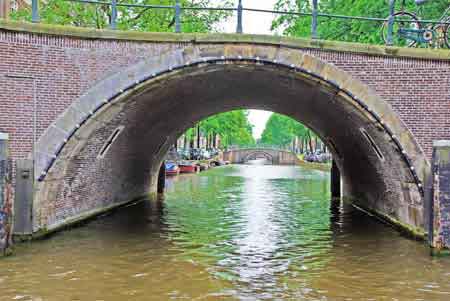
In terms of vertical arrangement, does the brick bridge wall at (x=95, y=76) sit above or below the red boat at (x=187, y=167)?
above

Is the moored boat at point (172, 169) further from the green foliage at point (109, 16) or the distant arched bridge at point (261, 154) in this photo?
the distant arched bridge at point (261, 154)

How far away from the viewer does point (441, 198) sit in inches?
423

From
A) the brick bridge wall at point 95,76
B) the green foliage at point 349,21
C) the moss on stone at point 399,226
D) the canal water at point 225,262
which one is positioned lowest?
the canal water at point 225,262

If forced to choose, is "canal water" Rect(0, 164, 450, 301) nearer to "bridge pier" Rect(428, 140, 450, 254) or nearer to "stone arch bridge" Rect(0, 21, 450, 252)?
"bridge pier" Rect(428, 140, 450, 254)

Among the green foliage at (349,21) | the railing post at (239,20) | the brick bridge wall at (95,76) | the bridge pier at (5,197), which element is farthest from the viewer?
the green foliage at (349,21)

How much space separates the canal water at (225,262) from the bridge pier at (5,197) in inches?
16.9

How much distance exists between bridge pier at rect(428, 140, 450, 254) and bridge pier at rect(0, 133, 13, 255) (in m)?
8.30

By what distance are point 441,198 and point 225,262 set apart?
449 cm

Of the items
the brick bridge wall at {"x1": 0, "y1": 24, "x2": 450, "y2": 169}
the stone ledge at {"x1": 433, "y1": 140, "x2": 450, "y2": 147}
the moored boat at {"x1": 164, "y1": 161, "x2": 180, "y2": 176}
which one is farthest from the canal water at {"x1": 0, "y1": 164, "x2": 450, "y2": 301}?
the moored boat at {"x1": 164, "y1": 161, "x2": 180, "y2": 176}

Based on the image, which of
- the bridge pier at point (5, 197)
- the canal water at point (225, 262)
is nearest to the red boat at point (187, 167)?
the canal water at point (225, 262)

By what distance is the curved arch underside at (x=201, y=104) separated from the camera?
11.7 meters

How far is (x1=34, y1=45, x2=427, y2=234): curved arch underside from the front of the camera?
460 inches

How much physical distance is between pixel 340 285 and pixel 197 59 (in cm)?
564

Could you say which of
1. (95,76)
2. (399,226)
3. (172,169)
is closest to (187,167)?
(172,169)
